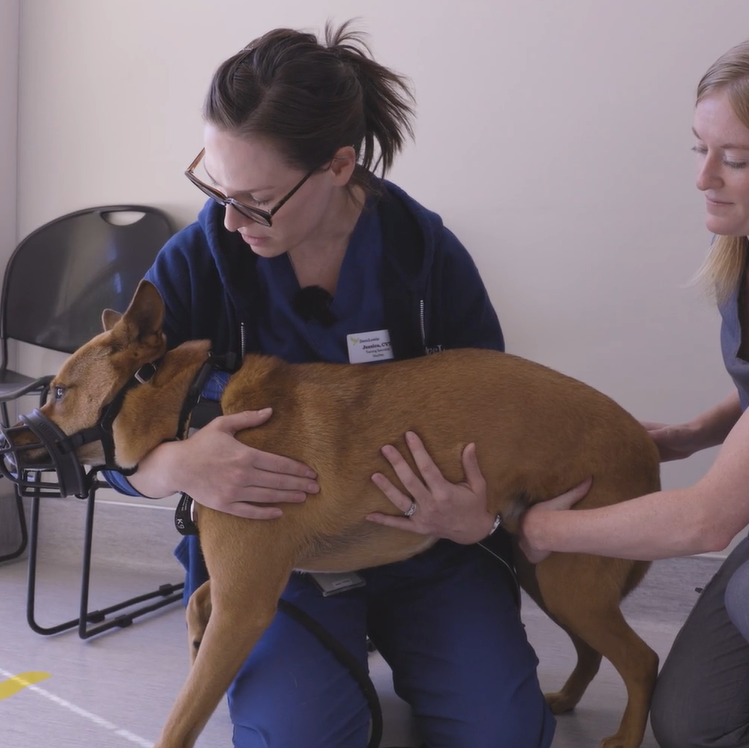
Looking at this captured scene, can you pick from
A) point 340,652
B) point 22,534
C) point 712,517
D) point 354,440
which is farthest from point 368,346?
point 22,534

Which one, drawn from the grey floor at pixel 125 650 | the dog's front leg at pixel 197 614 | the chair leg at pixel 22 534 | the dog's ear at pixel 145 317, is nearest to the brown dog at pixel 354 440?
the dog's ear at pixel 145 317

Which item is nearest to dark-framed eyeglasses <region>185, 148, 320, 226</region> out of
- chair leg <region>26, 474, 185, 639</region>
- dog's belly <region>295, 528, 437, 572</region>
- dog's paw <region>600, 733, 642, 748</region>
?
dog's belly <region>295, 528, 437, 572</region>

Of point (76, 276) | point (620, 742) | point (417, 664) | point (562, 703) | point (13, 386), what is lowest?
point (562, 703)

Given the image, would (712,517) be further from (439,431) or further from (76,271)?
(76,271)

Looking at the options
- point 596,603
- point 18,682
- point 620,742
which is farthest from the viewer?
point 18,682

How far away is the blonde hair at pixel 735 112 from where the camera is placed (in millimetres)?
1572

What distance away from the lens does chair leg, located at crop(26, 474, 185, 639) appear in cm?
269

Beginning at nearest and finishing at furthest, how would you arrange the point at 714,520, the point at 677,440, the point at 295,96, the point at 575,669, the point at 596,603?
the point at 714,520, the point at 295,96, the point at 596,603, the point at 677,440, the point at 575,669

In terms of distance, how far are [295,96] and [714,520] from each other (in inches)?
45.1

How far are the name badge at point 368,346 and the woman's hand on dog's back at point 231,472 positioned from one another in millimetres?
320

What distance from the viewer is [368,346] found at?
193 centimetres

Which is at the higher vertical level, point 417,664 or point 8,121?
point 8,121

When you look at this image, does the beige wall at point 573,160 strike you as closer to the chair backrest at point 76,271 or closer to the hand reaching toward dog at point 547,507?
the chair backrest at point 76,271

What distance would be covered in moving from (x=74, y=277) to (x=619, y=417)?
2182 mm
